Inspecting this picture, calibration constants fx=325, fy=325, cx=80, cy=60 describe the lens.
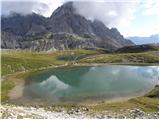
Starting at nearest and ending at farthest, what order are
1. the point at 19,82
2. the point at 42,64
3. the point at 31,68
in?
the point at 19,82
the point at 31,68
the point at 42,64

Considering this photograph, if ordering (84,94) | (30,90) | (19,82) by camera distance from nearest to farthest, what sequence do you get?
(84,94) < (30,90) < (19,82)

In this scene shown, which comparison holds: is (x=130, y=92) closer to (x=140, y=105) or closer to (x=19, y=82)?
(x=140, y=105)

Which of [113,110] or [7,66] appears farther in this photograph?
[7,66]

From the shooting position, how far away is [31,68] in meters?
140

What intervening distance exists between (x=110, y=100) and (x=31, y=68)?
87.4 metres

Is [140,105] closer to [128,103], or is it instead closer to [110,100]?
[128,103]

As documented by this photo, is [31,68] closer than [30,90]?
No

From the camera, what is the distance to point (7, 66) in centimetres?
13038

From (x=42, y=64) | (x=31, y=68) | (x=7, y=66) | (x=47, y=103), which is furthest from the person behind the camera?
(x=42, y=64)

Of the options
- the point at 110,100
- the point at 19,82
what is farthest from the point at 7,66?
the point at 110,100

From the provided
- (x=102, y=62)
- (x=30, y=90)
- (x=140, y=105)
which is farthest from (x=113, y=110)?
(x=102, y=62)

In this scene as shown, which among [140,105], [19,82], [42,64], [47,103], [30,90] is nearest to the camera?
[140,105]

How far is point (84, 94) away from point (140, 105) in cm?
1642

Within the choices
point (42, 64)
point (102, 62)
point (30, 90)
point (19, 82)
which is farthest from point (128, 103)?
point (102, 62)
